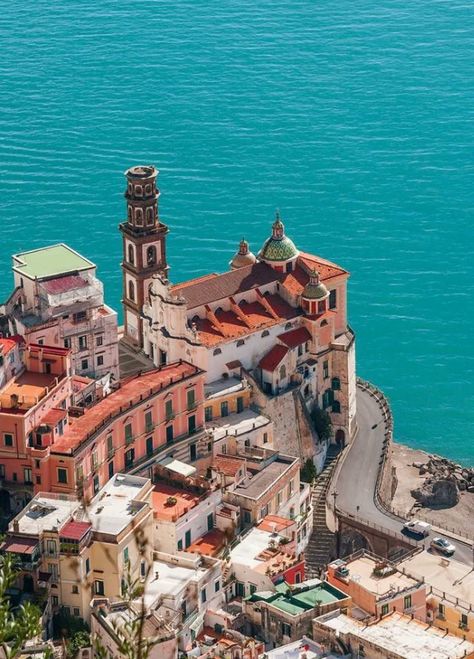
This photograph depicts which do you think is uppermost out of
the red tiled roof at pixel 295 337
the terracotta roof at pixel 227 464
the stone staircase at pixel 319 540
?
the red tiled roof at pixel 295 337

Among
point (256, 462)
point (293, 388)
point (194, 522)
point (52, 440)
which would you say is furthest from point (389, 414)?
point (52, 440)

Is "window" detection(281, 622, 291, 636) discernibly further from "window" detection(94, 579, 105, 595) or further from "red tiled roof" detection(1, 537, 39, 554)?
"red tiled roof" detection(1, 537, 39, 554)

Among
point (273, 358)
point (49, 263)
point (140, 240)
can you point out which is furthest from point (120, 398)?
point (140, 240)

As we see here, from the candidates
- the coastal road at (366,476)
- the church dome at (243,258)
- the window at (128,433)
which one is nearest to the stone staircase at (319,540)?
the coastal road at (366,476)

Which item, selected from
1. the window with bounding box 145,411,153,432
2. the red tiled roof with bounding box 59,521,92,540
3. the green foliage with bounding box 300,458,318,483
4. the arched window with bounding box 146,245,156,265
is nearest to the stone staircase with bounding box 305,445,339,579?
the green foliage with bounding box 300,458,318,483

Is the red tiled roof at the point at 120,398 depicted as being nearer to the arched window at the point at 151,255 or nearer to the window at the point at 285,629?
the arched window at the point at 151,255

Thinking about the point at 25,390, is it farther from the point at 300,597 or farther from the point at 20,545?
the point at 300,597
